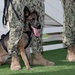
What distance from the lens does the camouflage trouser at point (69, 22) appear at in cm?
352

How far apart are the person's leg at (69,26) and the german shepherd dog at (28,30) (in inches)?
18.9

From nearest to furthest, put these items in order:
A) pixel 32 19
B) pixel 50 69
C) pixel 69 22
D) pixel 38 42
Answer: pixel 32 19 < pixel 50 69 < pixel 38 42 < pixel 69 22

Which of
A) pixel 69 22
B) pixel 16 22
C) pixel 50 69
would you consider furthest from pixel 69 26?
pixel 16 22

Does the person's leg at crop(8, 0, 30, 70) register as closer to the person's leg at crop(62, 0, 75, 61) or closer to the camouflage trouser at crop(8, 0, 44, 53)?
the camouflage trouser at crop(8, 0, 44, 53)

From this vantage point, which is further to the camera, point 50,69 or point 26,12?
point 50,69

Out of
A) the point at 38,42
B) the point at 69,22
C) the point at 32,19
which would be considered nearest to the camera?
the point at 32,19

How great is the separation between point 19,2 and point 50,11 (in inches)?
61.0

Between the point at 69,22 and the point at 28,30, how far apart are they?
612 mm

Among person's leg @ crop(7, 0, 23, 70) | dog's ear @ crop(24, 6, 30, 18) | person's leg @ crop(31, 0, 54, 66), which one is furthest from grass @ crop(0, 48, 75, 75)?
dog's ear @ crop(24, 6, 30, 18)

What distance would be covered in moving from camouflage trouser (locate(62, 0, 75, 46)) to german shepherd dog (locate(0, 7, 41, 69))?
18.9 inches

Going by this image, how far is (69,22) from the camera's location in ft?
11.7

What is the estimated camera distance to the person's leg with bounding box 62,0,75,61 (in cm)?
352

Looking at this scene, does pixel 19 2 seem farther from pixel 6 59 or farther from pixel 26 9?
pixel 6 59

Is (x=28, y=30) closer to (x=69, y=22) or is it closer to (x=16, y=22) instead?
(x=16, y=22)
